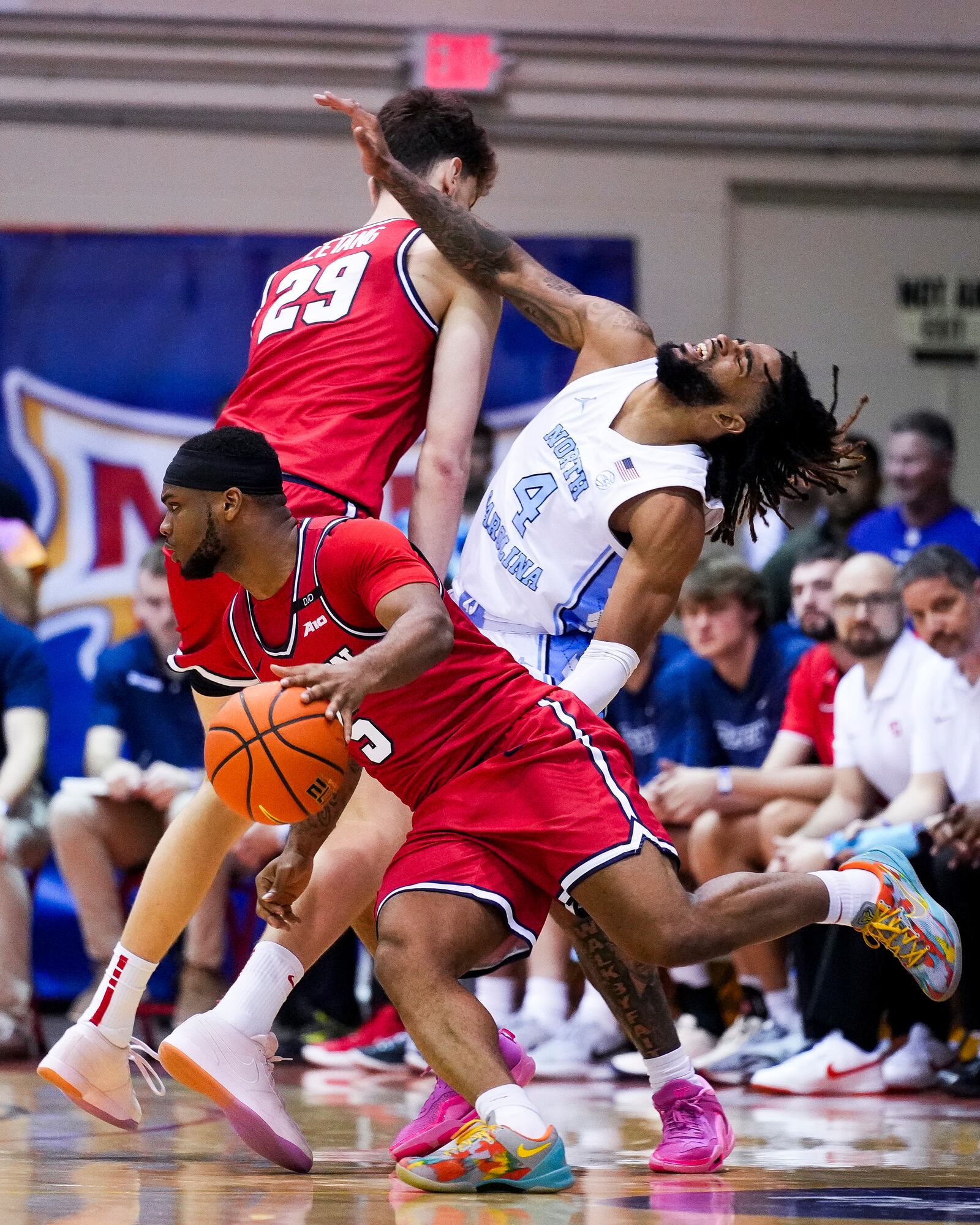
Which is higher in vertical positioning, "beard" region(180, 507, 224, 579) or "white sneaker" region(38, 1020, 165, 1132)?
"beard" region(180, 507, 224, 579)

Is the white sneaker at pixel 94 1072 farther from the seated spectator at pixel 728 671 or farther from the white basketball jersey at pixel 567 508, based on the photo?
the seated spectator at pixel 728 671

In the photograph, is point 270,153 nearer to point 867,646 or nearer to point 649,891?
point 867,646

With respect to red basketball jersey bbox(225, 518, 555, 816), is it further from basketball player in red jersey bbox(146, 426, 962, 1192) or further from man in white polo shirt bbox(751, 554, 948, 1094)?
man in white polo shirt bbox(751, 554, 948, 1094)

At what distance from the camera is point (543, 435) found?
13.5ft

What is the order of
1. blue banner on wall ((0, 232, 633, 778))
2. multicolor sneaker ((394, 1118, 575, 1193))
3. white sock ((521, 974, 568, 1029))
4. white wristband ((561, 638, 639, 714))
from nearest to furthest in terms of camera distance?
multicolor sneaker ((394, 1118, 575, 1193)), white wristband ((561, 638, 639, 714)), white sock ((521, 974, 568, 1029)), blue banner on wall ((0, 232, 633, 778))

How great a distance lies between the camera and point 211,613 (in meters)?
3.67

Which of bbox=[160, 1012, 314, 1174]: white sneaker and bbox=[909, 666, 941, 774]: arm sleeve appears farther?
bbox=[909, 666, 941, 774]: arm sleeve

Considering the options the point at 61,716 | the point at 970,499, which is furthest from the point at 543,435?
the point at 970,499

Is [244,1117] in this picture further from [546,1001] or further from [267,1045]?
[546,1001]

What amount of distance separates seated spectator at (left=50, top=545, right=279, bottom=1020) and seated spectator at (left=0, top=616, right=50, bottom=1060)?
0.14 metres

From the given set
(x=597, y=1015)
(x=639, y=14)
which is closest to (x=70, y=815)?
(x=597, y=1015)

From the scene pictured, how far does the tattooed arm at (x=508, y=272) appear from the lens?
4035 millimetres

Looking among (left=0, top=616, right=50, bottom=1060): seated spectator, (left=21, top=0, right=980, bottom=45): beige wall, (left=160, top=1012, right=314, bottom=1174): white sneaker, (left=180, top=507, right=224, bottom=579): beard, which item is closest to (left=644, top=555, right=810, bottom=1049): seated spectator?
(left=0, top=616, right=50, bottom=1060): seated spectator

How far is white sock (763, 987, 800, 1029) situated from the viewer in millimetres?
5759
